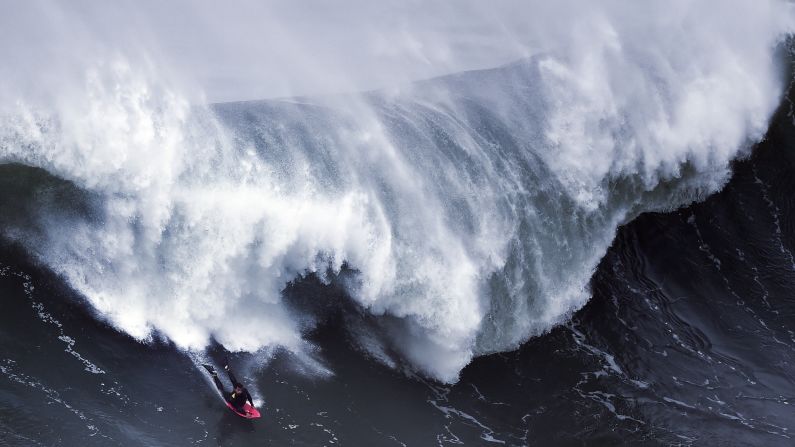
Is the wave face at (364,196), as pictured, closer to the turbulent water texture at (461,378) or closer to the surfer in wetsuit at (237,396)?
the turbulent water texture at (461,378)

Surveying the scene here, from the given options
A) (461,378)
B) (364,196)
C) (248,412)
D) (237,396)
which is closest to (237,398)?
(237,396)

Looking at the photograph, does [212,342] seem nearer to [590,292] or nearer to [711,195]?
[590,292]

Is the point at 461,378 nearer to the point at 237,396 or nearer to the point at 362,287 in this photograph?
the point at 362,287

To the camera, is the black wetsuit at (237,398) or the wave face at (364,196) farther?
the wave face at (364,196)

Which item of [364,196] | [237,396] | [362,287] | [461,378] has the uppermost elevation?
[364,196]

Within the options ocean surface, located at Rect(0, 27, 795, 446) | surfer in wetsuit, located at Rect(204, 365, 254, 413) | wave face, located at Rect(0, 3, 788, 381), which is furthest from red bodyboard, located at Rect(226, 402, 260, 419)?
wave face, located at Rect(0, 3, 788, 381)

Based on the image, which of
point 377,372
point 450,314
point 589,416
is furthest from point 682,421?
point 377,372

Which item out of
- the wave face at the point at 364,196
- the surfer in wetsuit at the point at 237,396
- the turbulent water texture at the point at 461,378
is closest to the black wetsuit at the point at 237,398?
the surfer in wetsuit at the point at 237,396
